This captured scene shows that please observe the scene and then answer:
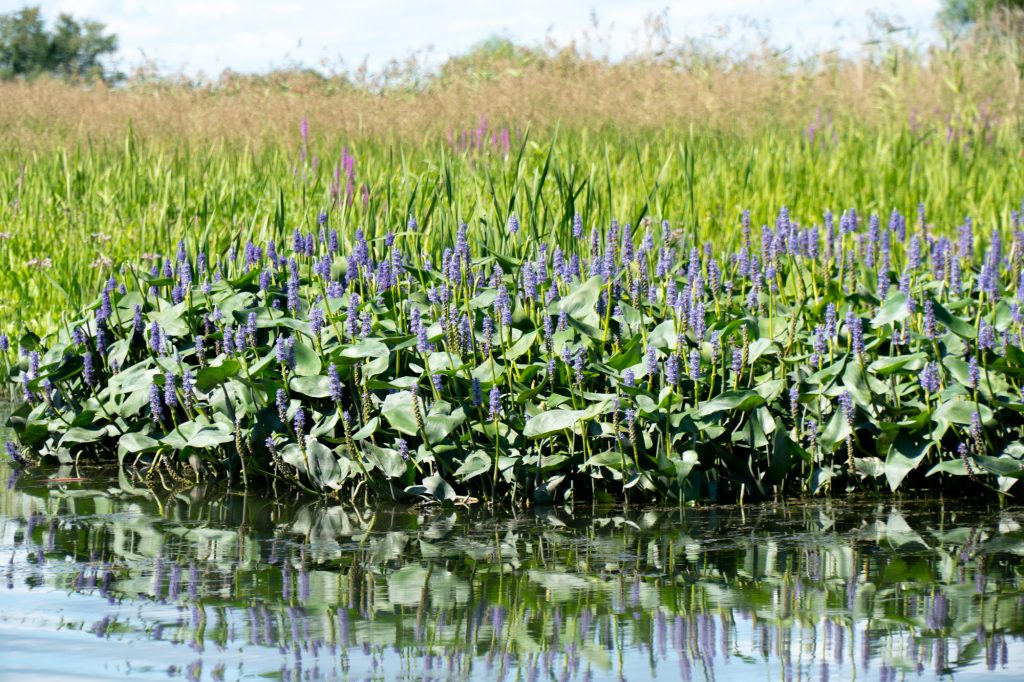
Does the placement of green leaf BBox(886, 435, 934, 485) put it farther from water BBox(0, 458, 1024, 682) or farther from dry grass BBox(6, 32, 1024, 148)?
dry grass BBox(6, 32, 1024, 148)

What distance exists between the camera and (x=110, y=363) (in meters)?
4.30

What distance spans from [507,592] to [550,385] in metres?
1.31

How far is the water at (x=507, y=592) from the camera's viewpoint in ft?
7.29

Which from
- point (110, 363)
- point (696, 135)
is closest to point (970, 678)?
point (110, 363)

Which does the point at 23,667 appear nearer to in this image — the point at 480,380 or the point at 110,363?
the point at 480,380

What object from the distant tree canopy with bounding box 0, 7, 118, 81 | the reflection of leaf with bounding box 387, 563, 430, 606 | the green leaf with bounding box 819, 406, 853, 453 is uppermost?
the distant tree canopy with bounding box 0, 7, 118, 81

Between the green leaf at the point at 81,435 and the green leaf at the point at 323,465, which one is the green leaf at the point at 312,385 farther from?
the green leaf at the point at 81,435

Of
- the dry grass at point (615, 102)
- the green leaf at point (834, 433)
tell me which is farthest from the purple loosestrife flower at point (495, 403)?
the dry grass at point (615, 102)

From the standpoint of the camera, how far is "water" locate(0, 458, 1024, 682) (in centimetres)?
222

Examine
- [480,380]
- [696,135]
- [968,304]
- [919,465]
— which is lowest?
[919,465]

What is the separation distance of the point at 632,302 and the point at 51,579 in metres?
2.23

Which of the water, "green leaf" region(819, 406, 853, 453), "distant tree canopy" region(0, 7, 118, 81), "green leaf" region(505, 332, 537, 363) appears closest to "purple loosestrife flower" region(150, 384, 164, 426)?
the water

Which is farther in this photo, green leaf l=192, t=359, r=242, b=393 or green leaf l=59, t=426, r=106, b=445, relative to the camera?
green leaf l=59, t=426, r=106, b=445

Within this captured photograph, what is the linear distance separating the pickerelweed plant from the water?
186mm
